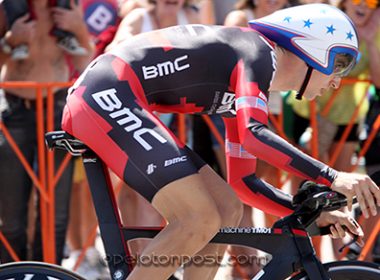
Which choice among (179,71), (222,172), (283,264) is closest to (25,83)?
(222,172)

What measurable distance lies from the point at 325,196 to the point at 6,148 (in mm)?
2629

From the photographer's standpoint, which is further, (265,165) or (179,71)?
(265,165)

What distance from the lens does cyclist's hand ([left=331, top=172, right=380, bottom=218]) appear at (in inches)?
145

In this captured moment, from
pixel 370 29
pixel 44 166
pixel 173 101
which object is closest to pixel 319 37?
pixel 173 101

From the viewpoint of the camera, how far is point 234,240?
403cm

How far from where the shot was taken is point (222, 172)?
6262mm

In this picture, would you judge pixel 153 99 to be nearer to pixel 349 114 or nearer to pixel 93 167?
pixel 93 167

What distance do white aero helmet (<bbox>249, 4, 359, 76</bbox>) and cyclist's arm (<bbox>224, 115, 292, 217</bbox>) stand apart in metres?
0.50

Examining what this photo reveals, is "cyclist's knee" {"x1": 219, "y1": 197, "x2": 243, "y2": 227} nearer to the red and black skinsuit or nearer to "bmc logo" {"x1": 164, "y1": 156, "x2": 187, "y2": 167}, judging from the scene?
Answer: the red and black skinsuit

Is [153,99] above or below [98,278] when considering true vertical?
above

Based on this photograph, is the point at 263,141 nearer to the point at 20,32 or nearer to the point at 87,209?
the point at 20,32

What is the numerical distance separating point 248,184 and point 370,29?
2189 mm

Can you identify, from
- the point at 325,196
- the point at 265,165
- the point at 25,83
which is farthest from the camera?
the point at 265,165

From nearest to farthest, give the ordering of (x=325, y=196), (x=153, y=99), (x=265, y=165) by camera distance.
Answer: (x=325, y=196), (x=153, y=99), (x=265, y=165)
